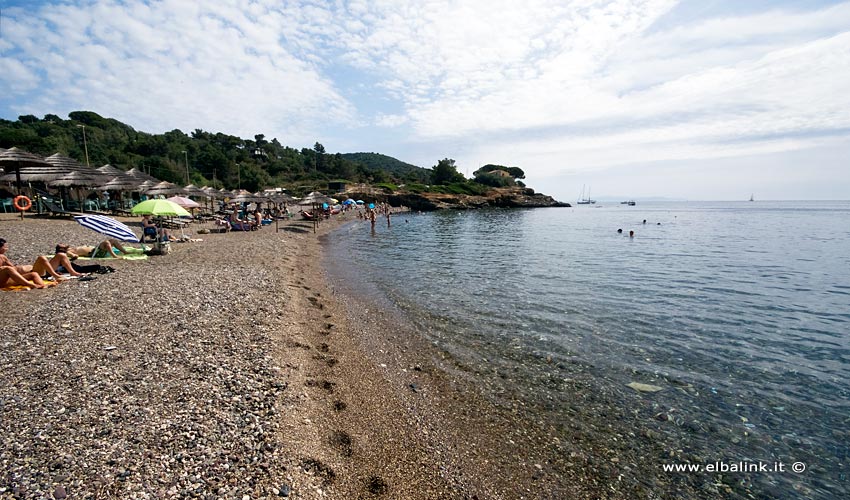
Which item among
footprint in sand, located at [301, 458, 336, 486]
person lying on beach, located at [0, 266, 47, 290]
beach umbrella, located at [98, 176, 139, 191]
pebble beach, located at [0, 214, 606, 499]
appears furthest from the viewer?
beach umbrella, located at [98, 176, 139, 191]

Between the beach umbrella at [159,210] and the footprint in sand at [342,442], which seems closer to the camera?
the footprint in sand at [342,442]

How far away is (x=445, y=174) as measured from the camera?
11656cm

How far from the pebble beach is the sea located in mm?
1404

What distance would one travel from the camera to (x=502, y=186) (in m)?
123

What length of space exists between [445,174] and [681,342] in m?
111

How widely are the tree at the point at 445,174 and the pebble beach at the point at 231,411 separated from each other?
110 meters

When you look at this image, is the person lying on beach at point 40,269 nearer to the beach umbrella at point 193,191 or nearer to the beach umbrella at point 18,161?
the beach umbrella at point 18,161

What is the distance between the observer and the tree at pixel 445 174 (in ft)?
383

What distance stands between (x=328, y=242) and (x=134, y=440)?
81.8ft

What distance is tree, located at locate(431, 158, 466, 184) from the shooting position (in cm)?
11662

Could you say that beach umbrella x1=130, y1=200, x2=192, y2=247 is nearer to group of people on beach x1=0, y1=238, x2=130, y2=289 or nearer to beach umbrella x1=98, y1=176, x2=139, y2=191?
group of people on beach x1=0, y1=238, x2=130, y2=289

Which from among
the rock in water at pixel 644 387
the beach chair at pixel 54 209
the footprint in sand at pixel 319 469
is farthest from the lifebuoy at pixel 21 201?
the rock in water at pixel 644 387

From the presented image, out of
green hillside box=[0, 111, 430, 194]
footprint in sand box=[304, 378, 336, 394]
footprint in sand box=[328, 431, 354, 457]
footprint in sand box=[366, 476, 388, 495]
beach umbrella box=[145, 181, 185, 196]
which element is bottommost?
footprint in sand box=[366, 476, 388, 495]

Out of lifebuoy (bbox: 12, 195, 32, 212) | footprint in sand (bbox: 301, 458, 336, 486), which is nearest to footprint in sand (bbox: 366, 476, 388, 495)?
footprint in sand (bbox: 301, 458, 336, 486)
